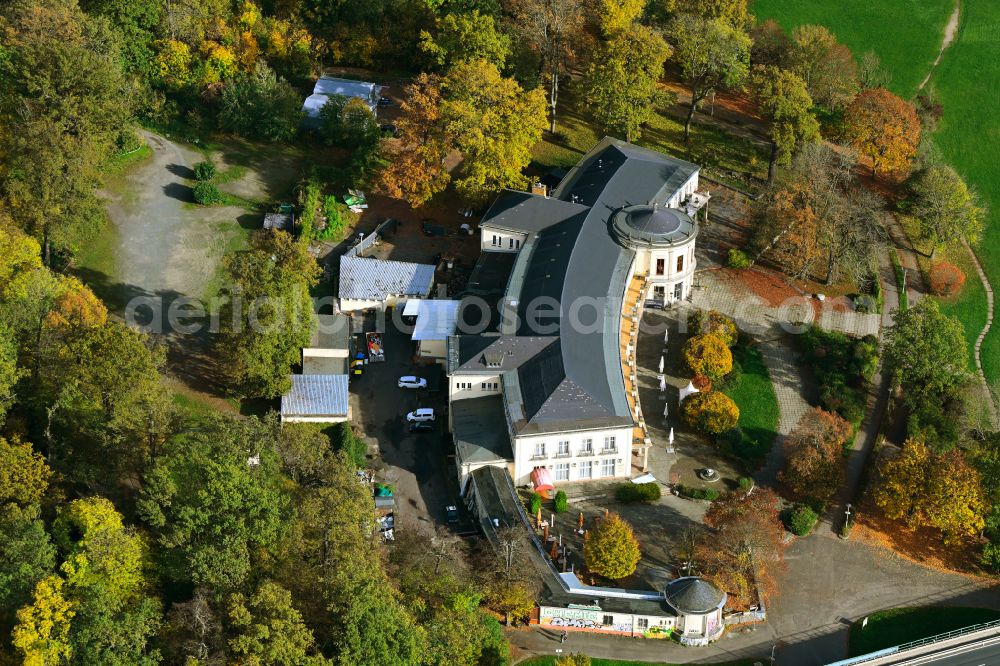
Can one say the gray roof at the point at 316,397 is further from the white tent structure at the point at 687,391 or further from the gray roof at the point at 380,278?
the white tent structure at the point at 687,391

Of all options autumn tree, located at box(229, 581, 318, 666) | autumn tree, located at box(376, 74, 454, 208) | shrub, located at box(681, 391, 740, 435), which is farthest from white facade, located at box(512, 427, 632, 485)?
autumn tree, located at box(376, 74, 454, 208)

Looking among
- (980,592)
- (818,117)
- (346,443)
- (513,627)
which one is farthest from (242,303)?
(818,117)

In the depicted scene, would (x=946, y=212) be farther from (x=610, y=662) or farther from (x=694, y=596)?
(x=610, y=662)

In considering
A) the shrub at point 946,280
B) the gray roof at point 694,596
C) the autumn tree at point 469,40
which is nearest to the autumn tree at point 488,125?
the autumn tree at point 469,40

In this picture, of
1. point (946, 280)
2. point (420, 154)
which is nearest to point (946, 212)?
point (946, 280)

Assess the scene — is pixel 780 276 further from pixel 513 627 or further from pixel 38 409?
pixel 38 409

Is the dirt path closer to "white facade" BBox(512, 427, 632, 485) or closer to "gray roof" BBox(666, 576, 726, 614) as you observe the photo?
"white facade" BBox(512, 427, 632, 485)
